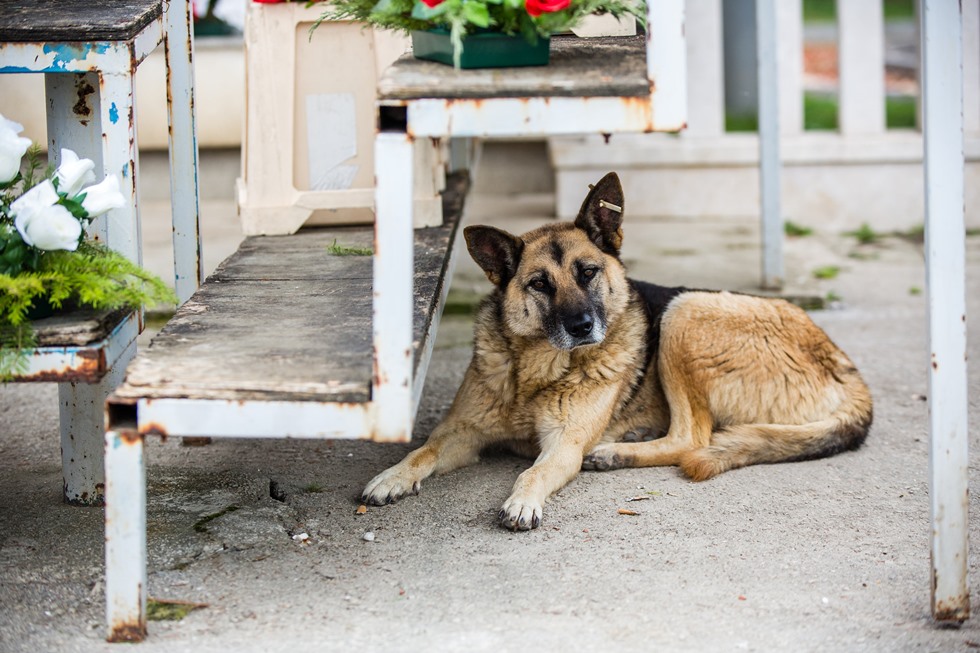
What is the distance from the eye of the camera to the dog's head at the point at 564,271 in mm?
3729

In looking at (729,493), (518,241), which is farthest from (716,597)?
(518,241)

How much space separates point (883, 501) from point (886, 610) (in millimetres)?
794

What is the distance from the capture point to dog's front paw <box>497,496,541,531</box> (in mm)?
3379

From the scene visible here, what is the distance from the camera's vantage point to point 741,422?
13.3 ft

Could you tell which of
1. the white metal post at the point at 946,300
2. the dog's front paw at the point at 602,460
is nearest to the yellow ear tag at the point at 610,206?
the dog's front paw at the point at 602,460

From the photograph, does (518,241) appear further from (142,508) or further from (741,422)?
(142,508)

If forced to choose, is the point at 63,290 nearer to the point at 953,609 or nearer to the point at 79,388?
the point at 79,388

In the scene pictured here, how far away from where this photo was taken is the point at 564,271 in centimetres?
380

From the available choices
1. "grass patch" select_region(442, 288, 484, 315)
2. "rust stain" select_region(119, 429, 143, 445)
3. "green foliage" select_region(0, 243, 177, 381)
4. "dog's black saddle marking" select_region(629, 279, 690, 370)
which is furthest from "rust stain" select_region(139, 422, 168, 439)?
"grass patch" select_region(442, 288, 484, 315)

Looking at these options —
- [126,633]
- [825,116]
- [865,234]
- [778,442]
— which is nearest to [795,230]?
[865,234]

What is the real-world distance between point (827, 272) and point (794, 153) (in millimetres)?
1421

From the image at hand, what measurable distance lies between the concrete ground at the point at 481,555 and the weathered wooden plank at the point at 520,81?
4.29 ft

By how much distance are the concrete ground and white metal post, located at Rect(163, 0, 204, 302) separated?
70 cm

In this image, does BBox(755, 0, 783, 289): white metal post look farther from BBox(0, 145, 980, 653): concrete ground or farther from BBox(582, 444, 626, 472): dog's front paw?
BBox(582, 444, 626, 472): dog's front paw
